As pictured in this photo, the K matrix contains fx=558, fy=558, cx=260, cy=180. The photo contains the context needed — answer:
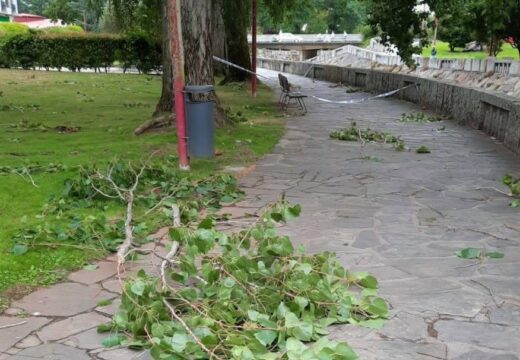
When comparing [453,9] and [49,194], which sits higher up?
[453,9]

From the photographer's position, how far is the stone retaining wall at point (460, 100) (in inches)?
360

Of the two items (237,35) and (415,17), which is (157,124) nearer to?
(415,17)

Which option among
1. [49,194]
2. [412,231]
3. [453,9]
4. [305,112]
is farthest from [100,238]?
[453,9]

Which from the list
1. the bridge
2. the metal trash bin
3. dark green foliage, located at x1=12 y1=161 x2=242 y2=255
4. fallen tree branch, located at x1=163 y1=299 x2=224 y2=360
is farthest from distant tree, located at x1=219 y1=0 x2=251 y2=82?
the bridge

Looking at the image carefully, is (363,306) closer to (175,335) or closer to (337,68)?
(175,335)

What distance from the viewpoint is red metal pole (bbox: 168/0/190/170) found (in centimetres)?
681

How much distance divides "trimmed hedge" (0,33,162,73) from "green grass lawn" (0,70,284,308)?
32.3 feet

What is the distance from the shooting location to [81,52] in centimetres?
2919

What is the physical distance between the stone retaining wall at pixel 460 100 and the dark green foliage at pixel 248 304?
607 centimetres

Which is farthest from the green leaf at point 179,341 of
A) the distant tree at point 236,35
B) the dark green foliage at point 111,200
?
the distant tree at point 236,35

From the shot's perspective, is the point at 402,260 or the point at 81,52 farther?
the point at 81,52

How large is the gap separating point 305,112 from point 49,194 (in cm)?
946

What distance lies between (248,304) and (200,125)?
14.0 feet

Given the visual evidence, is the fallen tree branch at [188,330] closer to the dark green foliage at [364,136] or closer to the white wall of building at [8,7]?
the dark green foliage at [364,136]
